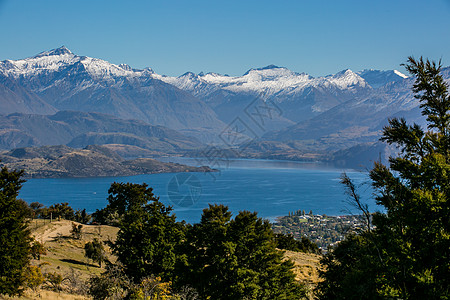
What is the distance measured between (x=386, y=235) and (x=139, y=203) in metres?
43.6

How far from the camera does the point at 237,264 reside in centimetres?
2181

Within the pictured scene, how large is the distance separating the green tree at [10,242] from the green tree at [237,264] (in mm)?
8422

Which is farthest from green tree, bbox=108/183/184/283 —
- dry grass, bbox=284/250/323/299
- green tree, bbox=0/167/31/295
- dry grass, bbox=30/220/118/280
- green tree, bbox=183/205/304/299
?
dry grass, bbox=284/250/323/299

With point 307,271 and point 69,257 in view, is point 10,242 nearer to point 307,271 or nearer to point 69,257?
point 69,257

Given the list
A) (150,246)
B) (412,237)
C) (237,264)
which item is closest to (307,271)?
(237,264)

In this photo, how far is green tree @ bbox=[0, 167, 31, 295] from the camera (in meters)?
19.4

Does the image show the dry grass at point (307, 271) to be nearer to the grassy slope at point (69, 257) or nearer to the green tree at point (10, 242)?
the grassy slope at point (69, 257)

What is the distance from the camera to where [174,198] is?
135 m

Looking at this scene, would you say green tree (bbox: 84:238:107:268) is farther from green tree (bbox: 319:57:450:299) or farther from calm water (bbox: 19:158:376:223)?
calm water (bbox: 19:158:376:223)

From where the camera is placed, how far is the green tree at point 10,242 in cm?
1941

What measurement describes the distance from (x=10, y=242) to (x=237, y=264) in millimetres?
11138

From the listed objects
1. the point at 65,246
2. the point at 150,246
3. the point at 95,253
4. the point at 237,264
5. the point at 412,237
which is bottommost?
the point at 65,246

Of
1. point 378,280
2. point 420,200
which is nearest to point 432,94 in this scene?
point 420,200

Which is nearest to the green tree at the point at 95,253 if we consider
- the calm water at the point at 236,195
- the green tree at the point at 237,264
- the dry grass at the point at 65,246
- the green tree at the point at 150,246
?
the dry grass at the point at 65,246
